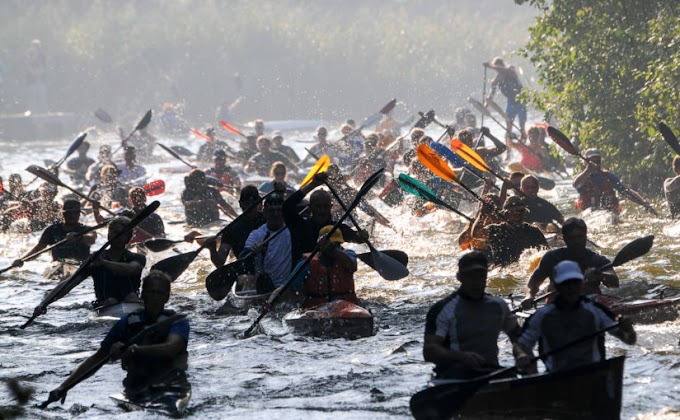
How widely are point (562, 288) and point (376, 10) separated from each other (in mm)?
57713

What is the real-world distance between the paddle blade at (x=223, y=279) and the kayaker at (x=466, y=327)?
446 cm

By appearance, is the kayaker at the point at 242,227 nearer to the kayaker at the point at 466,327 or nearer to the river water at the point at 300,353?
the river water at the point at 300,353

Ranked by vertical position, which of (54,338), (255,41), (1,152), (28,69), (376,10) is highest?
(376,10)

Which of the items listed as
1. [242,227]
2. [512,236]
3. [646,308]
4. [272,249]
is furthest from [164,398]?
[512,236]

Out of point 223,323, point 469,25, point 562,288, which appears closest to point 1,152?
point 469,25

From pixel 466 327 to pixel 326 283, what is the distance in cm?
331

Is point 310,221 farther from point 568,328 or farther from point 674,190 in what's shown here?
point 674,190

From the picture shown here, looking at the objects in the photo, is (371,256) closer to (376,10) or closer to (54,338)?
(54,338)

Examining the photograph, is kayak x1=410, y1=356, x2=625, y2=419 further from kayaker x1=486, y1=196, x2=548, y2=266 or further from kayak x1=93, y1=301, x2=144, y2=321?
kayaker x1=486, y1=196, x2=548, y2=266

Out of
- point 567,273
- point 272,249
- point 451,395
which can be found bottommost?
point 451,395

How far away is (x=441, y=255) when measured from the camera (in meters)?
14.9

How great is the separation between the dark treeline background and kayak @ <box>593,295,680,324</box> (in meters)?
42.5

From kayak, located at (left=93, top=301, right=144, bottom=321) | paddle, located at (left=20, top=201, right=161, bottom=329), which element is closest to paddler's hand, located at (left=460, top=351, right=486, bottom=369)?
paddle, located at (left=20, top=201, right=161, bottom=329)

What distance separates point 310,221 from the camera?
34.4 feet
